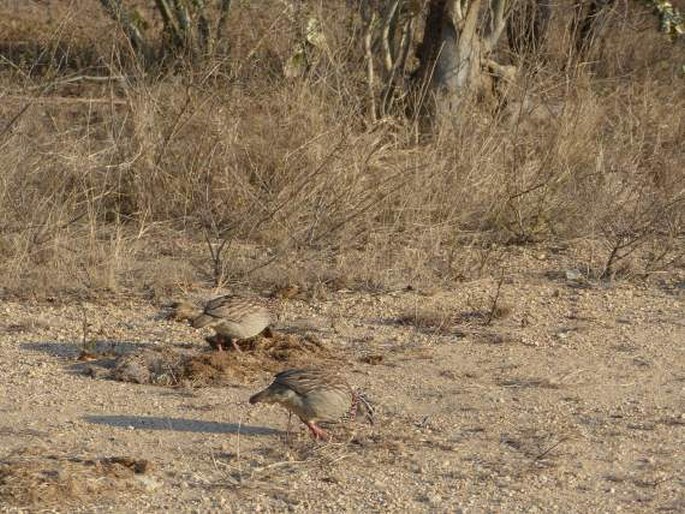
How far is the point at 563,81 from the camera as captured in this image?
34.3ft

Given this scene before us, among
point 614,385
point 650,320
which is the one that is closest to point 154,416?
point 614,385

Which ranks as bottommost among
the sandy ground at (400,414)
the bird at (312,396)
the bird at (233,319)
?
the sandy ground at (400,414)

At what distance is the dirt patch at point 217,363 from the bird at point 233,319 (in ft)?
0.32

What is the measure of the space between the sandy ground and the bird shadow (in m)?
0.01

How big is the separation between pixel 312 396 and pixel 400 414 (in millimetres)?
728

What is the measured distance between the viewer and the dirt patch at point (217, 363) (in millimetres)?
6805

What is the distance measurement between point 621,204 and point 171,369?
13.4 feet

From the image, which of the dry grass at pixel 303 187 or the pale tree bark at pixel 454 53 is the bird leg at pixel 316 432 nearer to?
the dry grass at pixel 303 187

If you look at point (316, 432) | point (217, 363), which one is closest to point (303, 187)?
point (217, 363)

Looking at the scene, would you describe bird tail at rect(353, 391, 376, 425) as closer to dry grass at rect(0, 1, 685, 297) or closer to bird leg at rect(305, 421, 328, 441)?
bird leg at rect(305, 421, 328, 441)

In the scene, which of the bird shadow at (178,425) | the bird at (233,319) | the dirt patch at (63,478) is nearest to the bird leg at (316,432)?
the bird shadow at (178,425)

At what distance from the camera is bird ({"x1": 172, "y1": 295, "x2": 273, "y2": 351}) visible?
23.2 feet

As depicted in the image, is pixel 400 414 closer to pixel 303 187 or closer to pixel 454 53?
pixel 303 187

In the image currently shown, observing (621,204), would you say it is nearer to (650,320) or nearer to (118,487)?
A: (650,320)
